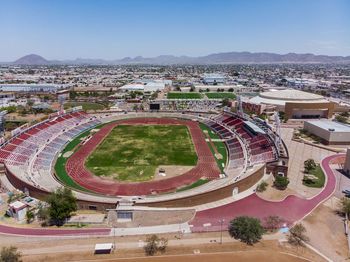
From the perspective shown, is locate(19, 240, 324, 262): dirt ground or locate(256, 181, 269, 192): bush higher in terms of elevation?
locate(256, 181, 269, 192): bush

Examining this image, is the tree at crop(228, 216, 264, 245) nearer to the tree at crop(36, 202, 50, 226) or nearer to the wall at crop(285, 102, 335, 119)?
the tree at crop(36, 202, 50, 226)

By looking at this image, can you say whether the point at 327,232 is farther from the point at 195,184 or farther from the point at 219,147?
the point at 219,147

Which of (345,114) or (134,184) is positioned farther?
(345,114)

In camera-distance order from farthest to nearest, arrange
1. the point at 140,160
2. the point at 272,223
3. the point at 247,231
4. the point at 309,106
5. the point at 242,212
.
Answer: the point at 309,106 → the point at 140,160 → the point at 242,212 → the point at 272,223 → the point at 247,231

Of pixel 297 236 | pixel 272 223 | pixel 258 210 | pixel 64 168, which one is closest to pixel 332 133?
pixel 258 210

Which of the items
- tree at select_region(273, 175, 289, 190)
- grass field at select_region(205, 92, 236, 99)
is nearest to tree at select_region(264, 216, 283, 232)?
tree at select_region(273, 175, 289, 190)

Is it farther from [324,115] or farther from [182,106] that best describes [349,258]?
[182,106]

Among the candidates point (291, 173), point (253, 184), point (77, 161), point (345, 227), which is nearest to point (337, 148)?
point (291, 173)
